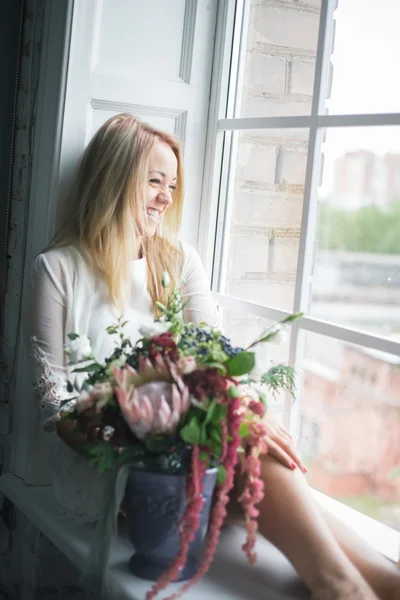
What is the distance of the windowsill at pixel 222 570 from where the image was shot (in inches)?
62.4

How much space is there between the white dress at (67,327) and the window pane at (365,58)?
651 mm

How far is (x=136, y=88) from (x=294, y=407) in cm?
99

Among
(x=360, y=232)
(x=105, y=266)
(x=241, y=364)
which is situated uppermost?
(x=360, y=232)

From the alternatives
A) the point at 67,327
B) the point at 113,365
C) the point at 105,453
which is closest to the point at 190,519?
the point at 105,453

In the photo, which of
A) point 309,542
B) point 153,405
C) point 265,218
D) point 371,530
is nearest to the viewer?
point 153,405

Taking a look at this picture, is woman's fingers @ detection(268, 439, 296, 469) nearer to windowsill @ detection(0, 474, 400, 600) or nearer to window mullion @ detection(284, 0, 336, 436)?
windowsill @ detection(0, 474, 400, 600)

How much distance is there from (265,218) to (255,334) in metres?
0.33

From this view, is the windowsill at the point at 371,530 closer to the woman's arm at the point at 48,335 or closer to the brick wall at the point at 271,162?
the brick wall at the point at 271,162

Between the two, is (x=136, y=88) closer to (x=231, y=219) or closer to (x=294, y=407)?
(x=231, y=219)

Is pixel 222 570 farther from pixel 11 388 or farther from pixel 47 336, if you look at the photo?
pixel 11 388

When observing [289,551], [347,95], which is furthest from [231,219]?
[289,551]

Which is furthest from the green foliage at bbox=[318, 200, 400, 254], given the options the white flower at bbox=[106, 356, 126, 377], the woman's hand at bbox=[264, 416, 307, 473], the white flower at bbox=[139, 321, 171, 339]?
the white flower at bbox=[106, 356, 126, 377]

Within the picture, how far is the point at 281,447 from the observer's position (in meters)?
1.69

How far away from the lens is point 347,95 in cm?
194
